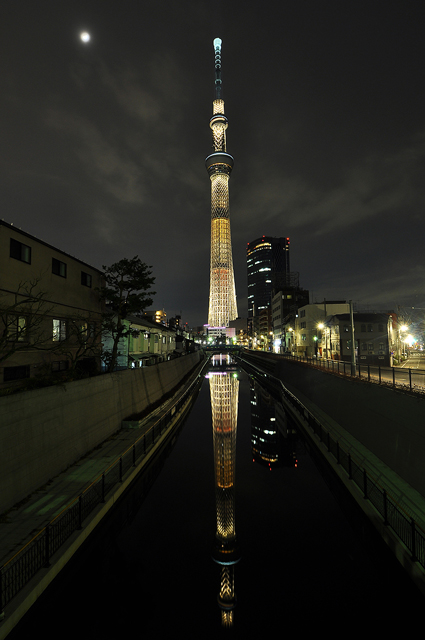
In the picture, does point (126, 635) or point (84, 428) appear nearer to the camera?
point (126, 635)

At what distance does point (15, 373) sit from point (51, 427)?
4965mm

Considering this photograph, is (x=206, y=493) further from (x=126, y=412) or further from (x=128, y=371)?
(x=128, y=371)

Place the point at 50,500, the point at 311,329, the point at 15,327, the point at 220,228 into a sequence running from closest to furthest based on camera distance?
the point at 50,500, the point at 15,327, the point at 311,329, the point at 220,228

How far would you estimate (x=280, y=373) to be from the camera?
45750 mm

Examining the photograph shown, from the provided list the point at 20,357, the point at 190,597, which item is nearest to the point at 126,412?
the point at 20,357

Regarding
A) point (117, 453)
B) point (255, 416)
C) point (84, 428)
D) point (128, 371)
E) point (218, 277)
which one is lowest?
point (255, 416)

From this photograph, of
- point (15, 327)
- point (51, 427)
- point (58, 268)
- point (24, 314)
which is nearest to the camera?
point (51, 427)

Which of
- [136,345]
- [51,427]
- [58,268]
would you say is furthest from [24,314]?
[136,345]

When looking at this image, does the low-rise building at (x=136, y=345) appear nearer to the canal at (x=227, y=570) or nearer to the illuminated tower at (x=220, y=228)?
the canal at (x=227, y=570)

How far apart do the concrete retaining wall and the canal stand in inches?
113

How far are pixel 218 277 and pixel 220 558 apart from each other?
117m

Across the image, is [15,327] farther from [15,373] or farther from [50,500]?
[50,500]

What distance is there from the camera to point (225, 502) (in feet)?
41.5

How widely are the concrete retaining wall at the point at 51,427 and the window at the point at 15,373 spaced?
329 centimetres
